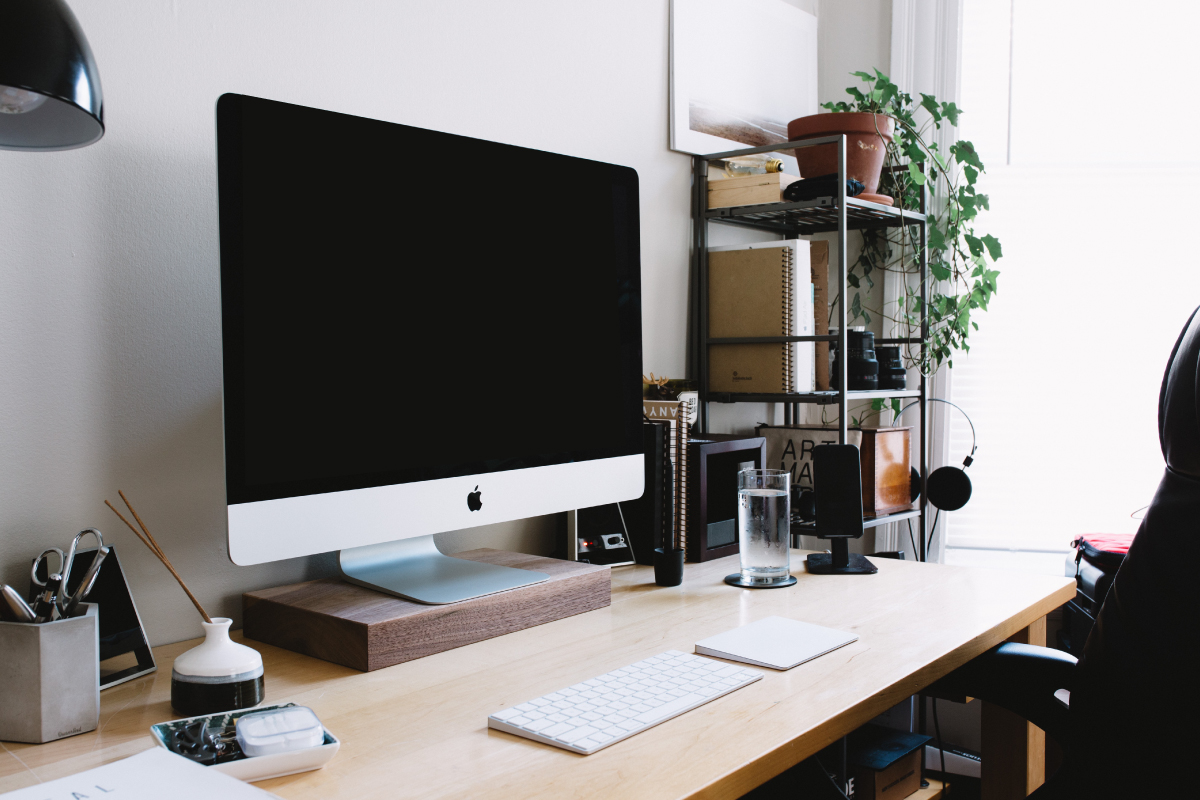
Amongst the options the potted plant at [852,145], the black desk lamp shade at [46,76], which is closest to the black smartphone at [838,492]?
the potted plant at [852,145]

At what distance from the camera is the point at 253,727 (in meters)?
0.78

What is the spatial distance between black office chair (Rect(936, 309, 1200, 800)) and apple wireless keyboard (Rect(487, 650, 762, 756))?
0.37 m

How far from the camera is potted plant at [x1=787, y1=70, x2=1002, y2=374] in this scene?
2223 mm

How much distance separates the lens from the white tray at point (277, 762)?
0.74m

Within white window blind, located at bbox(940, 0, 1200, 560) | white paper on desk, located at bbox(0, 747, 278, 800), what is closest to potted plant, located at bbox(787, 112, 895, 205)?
white window blind, located at bbox(940, 0, 1200, 560)

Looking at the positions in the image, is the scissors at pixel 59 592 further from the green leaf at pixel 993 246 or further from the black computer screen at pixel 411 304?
the green leaf at pixel 993 246

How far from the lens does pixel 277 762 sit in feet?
2.46

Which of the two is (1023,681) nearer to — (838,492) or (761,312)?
(838,492)

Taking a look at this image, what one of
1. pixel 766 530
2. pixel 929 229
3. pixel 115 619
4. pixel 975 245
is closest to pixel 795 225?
pixel 929 229

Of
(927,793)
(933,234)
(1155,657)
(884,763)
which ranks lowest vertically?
(927,793)

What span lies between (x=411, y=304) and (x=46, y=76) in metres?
0.50

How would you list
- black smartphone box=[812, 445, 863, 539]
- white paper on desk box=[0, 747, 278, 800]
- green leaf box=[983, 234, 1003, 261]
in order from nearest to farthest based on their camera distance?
white paper on desk box=[0, 747, 278, 800], black smartphone box=[812, 445, 863, 539], green leaf box=[983, 234, 1003, 261]

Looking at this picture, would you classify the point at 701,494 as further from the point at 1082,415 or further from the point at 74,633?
the point at 1082,415

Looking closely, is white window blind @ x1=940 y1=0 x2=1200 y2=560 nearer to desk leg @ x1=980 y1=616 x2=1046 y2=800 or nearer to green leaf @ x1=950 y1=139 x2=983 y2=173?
green leaf @ x1=950 y1=139 x2=983 y2=173
